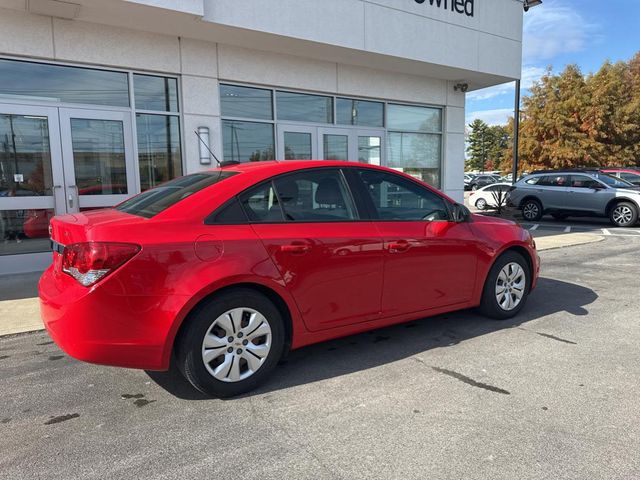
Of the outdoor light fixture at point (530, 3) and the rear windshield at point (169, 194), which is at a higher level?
the outdoor light fixture at point (530, 3)

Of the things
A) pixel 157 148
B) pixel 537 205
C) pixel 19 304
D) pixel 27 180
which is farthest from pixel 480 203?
pixel 19 304

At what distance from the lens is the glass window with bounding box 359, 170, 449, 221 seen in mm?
3959

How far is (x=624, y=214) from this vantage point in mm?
13719

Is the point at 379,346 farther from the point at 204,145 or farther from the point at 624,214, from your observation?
the point at 624,214

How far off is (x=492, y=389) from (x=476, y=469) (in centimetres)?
97

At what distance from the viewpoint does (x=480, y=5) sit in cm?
1125

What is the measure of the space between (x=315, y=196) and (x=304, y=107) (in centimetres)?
690

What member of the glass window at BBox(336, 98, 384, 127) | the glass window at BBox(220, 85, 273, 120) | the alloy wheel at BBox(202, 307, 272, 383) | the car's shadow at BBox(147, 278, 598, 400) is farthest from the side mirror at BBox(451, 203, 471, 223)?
the glass window at BBox(336, 98, 384, 127)

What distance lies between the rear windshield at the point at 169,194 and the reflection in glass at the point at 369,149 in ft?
25.0

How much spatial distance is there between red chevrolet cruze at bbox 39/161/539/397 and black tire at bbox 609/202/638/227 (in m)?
11.8

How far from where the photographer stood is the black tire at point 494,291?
15.1ft

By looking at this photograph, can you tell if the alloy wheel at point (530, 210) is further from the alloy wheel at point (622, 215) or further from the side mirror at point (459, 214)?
the side mirror at point (459, 214)

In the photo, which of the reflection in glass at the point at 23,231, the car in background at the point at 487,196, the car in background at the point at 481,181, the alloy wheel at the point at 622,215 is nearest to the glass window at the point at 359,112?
the reflection in glass at the point at 23,231

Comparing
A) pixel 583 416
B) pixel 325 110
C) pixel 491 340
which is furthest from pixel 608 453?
pixel 325 110
